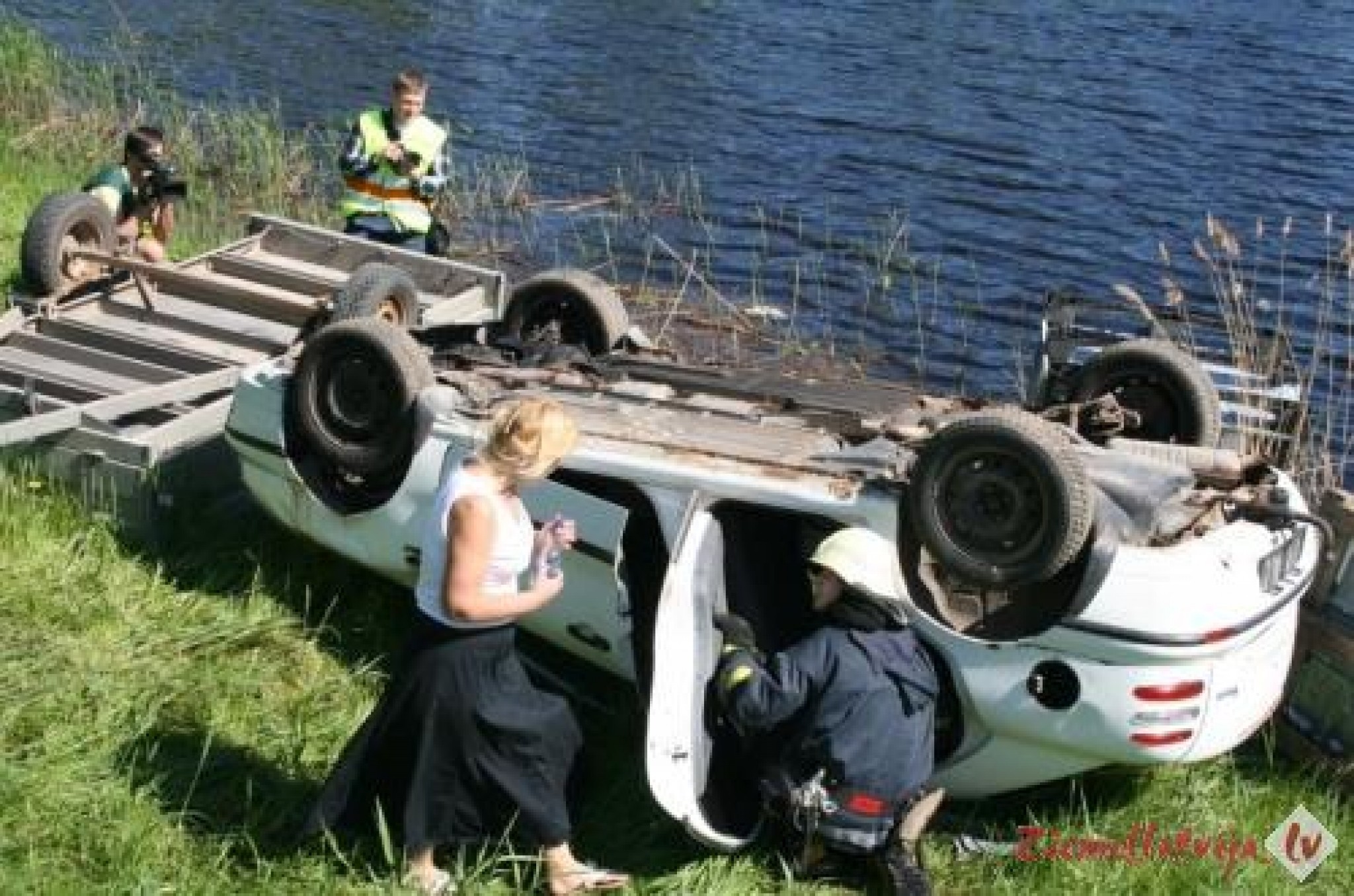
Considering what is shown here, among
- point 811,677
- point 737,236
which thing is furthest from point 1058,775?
point 737,236

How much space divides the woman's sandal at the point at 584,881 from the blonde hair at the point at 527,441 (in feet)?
4.13

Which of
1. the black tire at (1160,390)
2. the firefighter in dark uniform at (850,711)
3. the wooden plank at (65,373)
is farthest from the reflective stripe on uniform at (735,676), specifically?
the wooden plank at (65,373)

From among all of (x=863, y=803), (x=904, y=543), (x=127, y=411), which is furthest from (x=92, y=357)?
(x=863, y=803)

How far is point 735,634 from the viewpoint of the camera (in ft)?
18.2

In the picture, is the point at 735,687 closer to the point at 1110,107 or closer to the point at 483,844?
the point at 483,844

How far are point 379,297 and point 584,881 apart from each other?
326 centimetres

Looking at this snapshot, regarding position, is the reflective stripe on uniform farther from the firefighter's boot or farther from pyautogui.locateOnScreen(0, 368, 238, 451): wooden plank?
pyautogui.locateOnScreen(0, 368, 238, 451): wooden plank

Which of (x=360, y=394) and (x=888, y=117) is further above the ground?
(x=360, y=394)

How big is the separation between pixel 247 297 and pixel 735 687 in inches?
188

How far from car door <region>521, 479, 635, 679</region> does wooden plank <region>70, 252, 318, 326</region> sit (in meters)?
3.21

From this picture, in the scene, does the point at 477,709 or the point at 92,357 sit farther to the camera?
the point at 92,357

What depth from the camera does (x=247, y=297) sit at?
9.15 m

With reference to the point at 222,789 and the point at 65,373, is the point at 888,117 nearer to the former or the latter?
the point at 65,373

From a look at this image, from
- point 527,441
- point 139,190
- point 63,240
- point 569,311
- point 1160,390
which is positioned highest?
point 527,441
